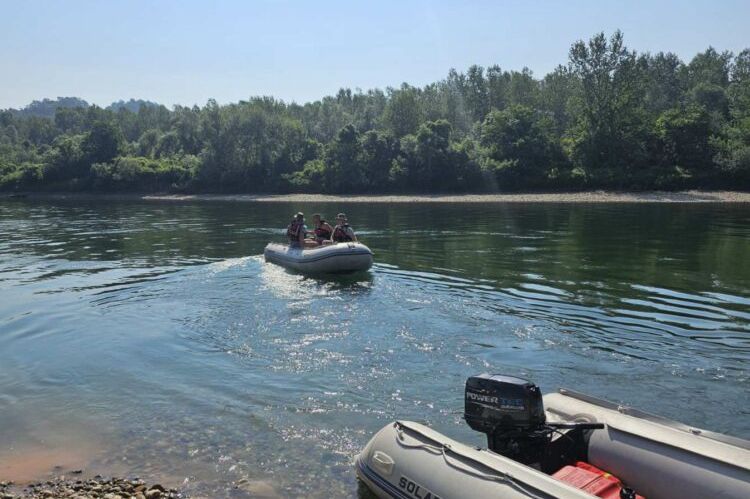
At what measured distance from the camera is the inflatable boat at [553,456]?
479 centimetres

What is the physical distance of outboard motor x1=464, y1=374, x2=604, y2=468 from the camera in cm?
585

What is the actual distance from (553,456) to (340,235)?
12.5m

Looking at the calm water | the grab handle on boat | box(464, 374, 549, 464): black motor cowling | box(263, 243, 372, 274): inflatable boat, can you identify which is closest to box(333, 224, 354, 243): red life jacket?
box(263, 243, 372, 274): inflatable boat

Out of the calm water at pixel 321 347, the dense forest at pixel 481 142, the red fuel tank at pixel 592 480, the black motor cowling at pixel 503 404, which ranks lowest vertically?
the calm water at pixel 321 347

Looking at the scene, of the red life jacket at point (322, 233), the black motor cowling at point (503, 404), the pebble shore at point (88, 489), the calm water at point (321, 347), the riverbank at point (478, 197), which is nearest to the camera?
the black motor cowling at point (503, 404)

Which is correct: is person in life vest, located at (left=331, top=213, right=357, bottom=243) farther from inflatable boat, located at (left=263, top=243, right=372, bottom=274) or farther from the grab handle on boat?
the grab handle on boat

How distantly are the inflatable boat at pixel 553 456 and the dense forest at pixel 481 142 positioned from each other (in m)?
52.4

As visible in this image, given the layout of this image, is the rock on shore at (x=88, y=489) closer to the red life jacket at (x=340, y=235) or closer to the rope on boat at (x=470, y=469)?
the rope on boat at (x=470, y=469)

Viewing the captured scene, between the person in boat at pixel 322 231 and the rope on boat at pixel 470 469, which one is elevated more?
the person in boat at pixel 322 231

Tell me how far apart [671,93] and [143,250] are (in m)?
79.9

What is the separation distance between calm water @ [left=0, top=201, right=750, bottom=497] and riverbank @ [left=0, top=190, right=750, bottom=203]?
27965 mm

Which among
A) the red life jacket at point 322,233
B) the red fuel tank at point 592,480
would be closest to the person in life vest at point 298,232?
the red life jacket at point 322,233

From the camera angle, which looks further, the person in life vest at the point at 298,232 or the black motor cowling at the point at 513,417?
the person in life vest at the point at 298,232

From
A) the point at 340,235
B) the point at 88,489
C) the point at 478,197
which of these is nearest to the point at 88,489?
the point at 88,489
